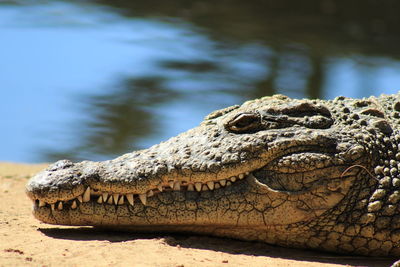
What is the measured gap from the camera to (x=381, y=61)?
1512cm

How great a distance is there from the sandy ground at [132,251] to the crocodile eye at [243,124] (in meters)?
0.73

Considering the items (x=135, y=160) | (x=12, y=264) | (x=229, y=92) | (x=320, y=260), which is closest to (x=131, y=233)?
Answer: (x=135, y=160)

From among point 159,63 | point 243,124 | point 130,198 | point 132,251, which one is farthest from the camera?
point 159,63

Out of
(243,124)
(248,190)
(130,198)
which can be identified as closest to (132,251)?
(130,198)

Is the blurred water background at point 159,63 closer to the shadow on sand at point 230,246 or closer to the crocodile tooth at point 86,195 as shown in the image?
the shadow on sand at point 230,246

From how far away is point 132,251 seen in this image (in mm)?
4254

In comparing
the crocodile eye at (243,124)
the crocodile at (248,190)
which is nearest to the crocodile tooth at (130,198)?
the crocodile at (248,190)

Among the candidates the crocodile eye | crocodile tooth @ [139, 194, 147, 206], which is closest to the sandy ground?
crocodile tooth @ [139, 194, 147, 206]

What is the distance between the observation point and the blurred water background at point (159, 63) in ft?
34.8

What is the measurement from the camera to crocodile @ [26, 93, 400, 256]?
175 inches

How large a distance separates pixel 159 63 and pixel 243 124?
374 inches

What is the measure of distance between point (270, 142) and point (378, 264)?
102 centimetres

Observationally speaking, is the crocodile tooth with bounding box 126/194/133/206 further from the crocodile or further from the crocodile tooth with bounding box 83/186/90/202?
the crocodile tooth with bounding box 83/186/90/202

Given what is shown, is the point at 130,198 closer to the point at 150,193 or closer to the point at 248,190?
the point at 150,193
